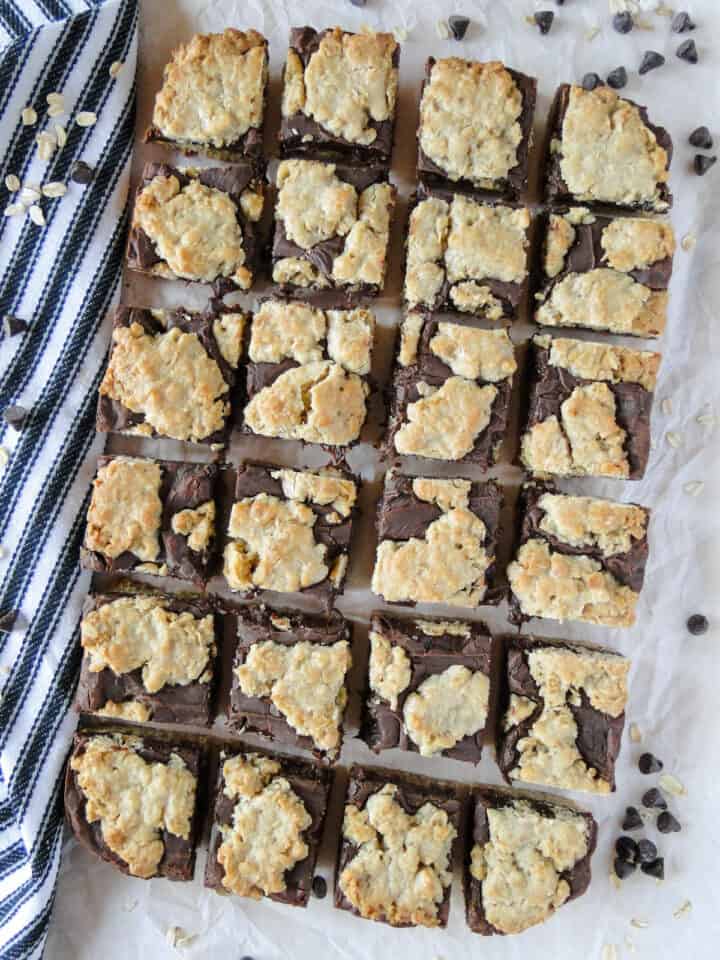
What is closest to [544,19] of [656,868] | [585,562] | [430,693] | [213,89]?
[213,89]

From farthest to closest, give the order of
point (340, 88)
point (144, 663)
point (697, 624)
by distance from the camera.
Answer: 1. point (697, 624)
2. point (144, 663)
3. point (340, 88)

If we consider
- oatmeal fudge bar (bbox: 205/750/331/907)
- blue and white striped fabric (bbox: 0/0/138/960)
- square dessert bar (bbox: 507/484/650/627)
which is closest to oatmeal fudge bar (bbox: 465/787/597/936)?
oatmeal fudge bar (bbox: 205/750/331/907)

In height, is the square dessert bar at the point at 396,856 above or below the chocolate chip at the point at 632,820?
below

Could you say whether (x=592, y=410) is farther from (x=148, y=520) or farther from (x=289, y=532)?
(x=148, y=520)

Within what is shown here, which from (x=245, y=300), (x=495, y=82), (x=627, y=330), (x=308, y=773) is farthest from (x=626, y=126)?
(x=308, y=773)

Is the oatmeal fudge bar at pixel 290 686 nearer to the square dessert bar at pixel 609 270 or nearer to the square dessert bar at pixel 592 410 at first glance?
the square dessert bar at pixel 592 410

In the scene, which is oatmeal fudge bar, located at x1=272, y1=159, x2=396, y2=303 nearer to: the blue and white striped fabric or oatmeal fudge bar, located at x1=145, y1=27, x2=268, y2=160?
oatmeal fudge bar, located at x1=145, y1=27, x2=268, y2=160

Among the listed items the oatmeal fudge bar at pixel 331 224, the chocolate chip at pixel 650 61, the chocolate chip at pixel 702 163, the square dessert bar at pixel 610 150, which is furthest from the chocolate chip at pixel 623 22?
the oatmeal fudge bar at pixel 331 224
